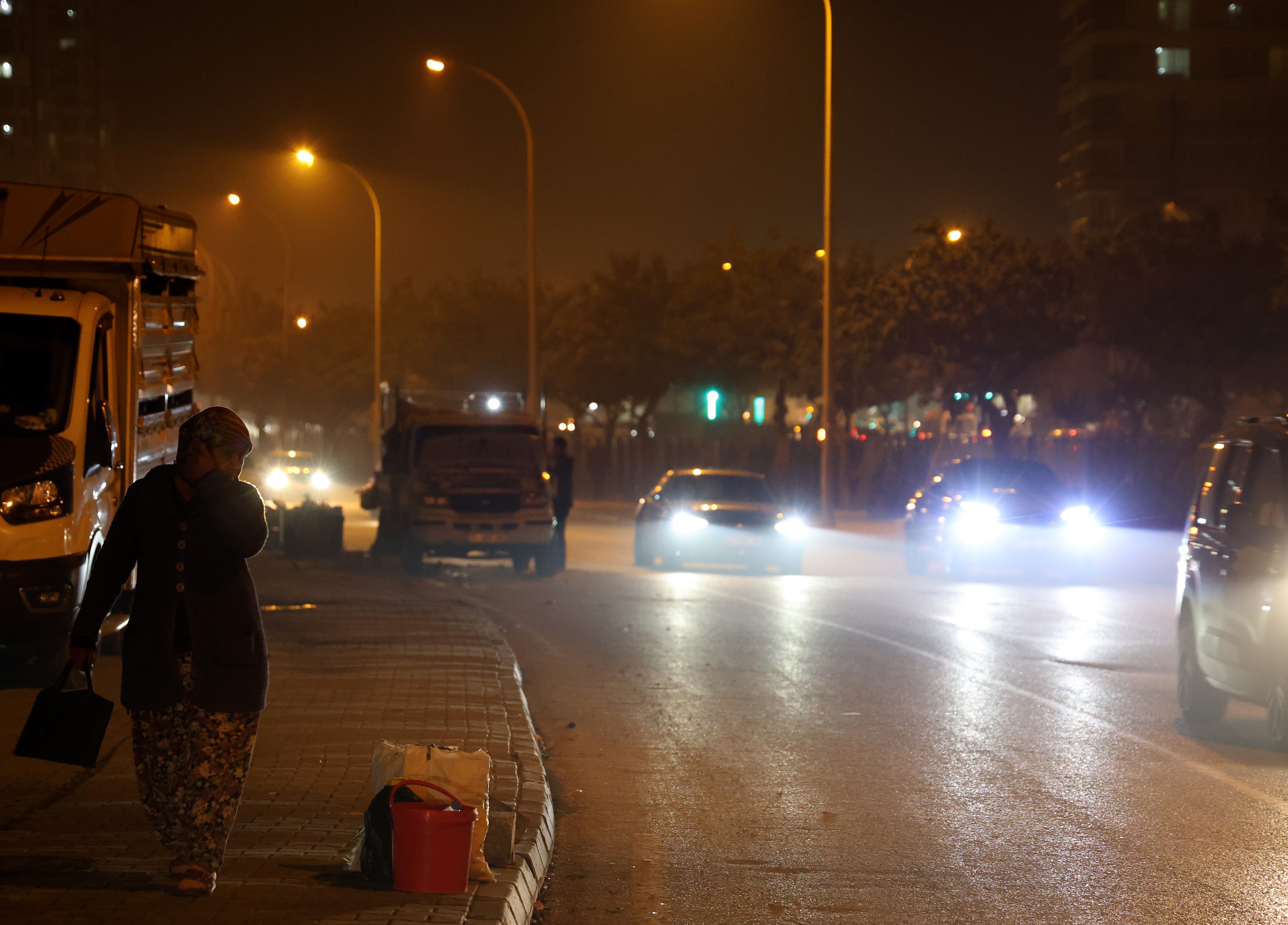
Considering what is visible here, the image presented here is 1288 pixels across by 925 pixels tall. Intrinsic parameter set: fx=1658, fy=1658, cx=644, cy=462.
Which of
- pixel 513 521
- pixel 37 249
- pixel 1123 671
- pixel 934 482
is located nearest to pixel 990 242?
pixel 934 482

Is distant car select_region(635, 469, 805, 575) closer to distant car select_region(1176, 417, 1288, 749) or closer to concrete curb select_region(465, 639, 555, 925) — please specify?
distant car select_region(1176, 417, 1288, 749)

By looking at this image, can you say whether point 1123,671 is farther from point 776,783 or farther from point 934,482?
point 934,482

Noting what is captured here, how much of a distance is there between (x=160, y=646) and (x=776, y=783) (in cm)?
404

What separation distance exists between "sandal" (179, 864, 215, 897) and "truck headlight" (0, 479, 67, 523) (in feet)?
17.3

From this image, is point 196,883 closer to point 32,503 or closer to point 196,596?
point 196,596

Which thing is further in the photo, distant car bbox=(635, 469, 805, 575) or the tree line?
the tree line

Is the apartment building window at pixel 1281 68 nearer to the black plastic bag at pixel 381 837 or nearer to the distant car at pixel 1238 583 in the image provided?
the distant car at pixel 1238 583

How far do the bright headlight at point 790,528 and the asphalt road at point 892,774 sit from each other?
5.79m

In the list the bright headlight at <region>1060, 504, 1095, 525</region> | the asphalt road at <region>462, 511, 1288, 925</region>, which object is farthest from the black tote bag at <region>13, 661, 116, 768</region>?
the bright headlight at <region>1060, 504, 1095, 525</region>

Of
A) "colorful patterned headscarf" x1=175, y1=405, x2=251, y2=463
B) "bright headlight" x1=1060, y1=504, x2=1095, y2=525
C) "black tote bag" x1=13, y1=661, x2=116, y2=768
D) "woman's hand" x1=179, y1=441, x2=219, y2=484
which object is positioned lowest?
"black tote bag" x1=13, y1=661, x2=116, y2=768

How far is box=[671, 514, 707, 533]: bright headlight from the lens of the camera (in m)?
23.7

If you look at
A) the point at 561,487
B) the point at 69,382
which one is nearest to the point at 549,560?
the point at 561,487

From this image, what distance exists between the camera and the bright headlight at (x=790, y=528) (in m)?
23.6

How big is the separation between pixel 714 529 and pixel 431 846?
17.8 metres
